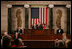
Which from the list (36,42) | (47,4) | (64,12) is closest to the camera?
(36,42)

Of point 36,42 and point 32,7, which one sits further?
point 32,7

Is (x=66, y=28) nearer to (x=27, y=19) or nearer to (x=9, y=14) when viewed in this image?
(x=27, y=19)

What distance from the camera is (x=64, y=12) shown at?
14.1 meters

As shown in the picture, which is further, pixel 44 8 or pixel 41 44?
pixel 44 8

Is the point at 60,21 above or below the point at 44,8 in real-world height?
below

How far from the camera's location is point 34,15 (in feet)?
44.7

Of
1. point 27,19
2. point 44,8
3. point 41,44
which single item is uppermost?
point 44,8

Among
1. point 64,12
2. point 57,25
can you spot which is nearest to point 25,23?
point 57,25

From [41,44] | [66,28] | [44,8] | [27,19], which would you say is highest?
[44,8]

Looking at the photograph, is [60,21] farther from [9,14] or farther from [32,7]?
[9,14]

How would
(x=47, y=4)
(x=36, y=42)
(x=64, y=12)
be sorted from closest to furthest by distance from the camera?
(x=36, y=42), (x=47, y=4), (x=64, y=12)

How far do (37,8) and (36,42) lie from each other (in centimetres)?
656

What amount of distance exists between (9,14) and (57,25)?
18.0 feet

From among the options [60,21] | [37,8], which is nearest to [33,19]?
[37,8]
